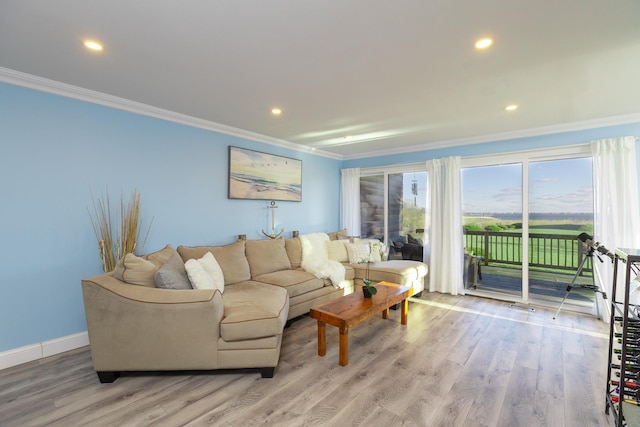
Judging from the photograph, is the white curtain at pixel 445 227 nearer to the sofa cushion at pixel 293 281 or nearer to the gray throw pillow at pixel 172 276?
the sofa cushion at pixel 293 281

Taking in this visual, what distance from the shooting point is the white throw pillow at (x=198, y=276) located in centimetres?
260

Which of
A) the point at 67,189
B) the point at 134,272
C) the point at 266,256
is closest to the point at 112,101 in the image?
the point at 67,189

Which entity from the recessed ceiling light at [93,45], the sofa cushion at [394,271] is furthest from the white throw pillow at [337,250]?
the recessed ceiling light at [93,45]

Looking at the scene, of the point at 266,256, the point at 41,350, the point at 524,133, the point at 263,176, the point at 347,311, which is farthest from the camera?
the point at 263,176

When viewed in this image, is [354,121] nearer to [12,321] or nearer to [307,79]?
[307,79]

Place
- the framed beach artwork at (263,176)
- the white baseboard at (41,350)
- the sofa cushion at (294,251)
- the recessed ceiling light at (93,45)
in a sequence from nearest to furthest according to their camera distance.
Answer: the recessed ceiling light at (93,45), the white baseboard at (41,350), the framed beach artwork at (263,176), the sofa cushion at (294,251)

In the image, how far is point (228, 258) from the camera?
3.46 metres

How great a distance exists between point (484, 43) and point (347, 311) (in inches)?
Answer: 93.2

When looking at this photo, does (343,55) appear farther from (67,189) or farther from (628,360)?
(67,189)

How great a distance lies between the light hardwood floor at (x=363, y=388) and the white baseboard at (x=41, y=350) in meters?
0.07

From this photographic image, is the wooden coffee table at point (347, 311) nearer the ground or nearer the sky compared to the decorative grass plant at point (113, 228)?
nearer the ground

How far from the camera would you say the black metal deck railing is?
396 centimetres

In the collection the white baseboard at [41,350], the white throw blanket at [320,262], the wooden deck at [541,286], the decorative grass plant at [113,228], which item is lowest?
the white baseboard at [41,350]

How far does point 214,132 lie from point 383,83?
2337 mm
